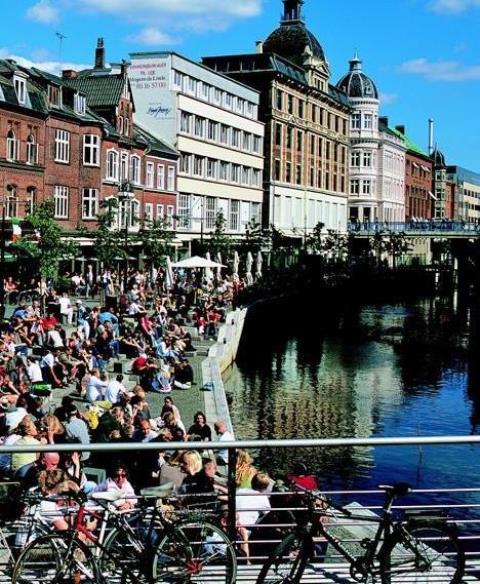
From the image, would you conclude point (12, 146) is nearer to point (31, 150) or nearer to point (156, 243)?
point (31, 150)

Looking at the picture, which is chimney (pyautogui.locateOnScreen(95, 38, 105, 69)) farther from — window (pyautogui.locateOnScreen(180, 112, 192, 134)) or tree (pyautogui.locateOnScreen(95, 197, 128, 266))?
tree (pyautogui.locateOnScreen(95, 197, 128, 266))

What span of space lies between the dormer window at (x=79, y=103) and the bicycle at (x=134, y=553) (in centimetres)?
4668

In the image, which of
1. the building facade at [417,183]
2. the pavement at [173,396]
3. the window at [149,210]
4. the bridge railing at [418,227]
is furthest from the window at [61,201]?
the building facade at [417,183]

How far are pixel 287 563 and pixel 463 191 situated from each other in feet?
610

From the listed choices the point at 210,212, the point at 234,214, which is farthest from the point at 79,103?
the point at 234,214

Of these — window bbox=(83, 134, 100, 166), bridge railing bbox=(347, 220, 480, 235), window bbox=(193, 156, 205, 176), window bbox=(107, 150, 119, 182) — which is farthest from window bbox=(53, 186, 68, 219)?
bridge railing bbox=(347, 220, 480, 235)

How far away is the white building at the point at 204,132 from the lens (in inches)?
2608

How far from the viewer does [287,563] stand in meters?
6.25

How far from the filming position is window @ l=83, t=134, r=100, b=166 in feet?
169

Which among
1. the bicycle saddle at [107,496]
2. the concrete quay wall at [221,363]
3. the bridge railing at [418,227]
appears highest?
the bridge railing at [418,227]

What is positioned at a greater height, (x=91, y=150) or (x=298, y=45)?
(x=298, y=45)

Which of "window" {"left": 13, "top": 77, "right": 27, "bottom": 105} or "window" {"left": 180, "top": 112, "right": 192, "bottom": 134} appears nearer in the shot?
"window" {"left": 13, "top": 77, "right": 27, "bottom": 105}

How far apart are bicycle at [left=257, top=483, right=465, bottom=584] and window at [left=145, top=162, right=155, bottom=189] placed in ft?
181

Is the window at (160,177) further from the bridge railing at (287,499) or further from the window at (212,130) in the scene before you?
the bridge railing at (287,499)
